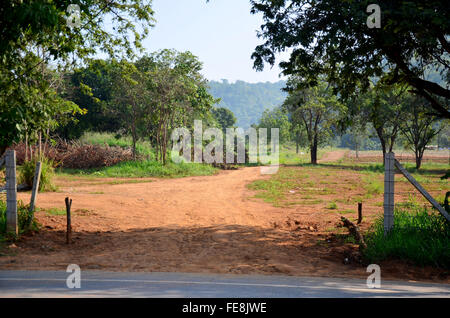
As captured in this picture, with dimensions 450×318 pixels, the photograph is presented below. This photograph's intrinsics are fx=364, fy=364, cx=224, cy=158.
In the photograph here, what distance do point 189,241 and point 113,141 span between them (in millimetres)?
23606

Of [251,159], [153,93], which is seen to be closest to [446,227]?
[153,93]

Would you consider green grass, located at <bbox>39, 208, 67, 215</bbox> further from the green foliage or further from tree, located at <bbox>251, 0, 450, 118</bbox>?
tree, located at <bbox>251, 0, 450, 118</bbox>

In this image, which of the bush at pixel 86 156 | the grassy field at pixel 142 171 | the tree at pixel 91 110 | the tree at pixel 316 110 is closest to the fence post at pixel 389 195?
the grassy field at pixel 142 171

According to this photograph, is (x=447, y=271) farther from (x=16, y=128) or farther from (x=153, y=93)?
(x=153, y=93)

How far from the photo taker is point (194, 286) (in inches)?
177

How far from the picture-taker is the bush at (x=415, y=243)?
5.80 m

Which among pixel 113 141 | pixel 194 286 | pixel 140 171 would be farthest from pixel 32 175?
pixel 113 141

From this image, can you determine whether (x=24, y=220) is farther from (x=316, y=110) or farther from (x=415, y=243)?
(x=316, y=110)

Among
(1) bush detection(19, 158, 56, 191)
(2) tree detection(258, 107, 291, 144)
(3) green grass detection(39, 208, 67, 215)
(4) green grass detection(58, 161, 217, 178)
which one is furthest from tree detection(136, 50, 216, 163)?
(2) tree detection(258, 107, 291, 144)

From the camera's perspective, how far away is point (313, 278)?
5.28 metres

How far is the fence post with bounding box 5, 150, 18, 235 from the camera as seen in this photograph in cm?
690

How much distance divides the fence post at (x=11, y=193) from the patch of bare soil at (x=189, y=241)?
401 mm

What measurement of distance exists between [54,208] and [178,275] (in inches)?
235

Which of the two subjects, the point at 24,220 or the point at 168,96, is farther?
the point at 168,96
